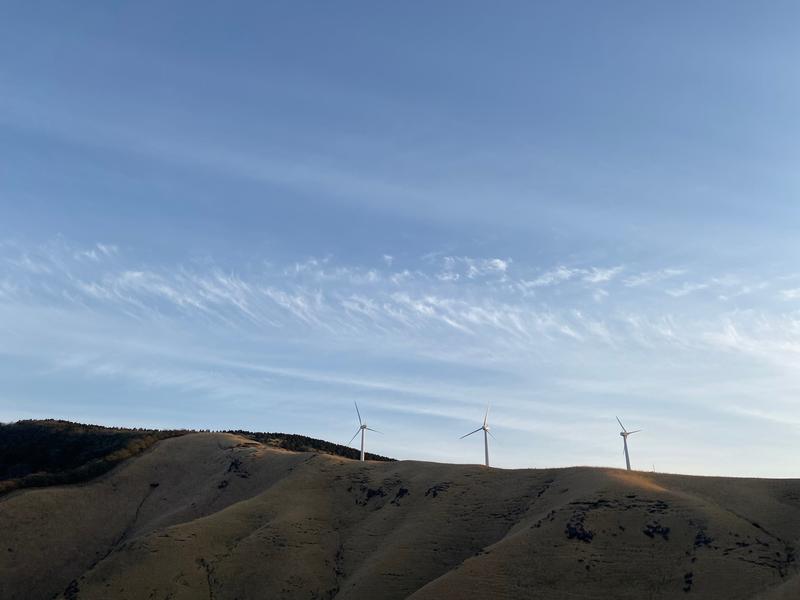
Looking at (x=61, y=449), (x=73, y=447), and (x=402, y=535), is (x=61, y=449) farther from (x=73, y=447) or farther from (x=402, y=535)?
(x=402, y=535)

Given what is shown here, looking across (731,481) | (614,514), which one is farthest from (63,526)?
(731,481)

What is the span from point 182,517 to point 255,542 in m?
17.0

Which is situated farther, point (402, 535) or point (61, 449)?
point (61, 449)

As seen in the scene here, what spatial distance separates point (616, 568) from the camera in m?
47.0

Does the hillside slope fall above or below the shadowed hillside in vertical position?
below

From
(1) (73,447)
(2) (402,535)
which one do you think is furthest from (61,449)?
(2) (402,535)

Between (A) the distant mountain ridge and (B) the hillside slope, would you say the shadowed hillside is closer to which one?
(A) the distant mountain ridge

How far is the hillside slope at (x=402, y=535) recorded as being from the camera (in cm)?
4650

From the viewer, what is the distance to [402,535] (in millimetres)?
59844

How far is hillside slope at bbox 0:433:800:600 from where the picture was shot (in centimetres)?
4650

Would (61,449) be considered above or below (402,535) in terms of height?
above

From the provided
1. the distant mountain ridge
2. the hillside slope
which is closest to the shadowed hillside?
the distant mountain ridge

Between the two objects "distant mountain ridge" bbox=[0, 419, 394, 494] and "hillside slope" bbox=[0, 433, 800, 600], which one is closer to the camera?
"hillside slope" bbox=[0, 433, 800, 600]

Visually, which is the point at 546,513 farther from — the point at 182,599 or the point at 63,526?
the point at 63,526
